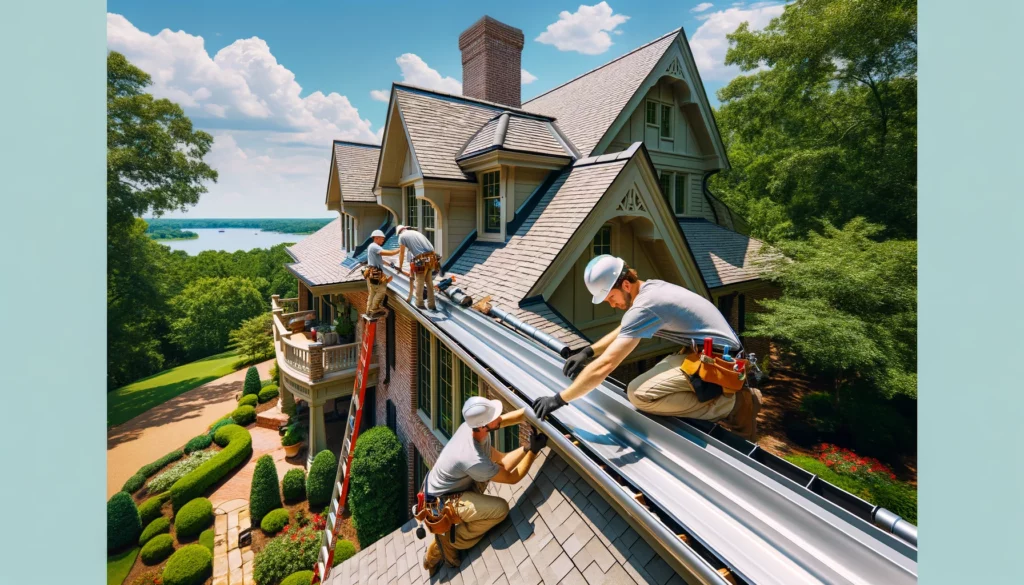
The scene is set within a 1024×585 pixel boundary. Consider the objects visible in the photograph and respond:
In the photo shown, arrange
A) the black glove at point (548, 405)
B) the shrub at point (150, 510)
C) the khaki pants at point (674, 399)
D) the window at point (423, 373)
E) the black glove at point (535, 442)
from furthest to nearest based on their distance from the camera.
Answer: the shrub at point (150, 510)
the window at point (423, 373)
the black glove at point (535, 442)
the black glove at point (548, 405)
the khaki pants at point (674, 399)

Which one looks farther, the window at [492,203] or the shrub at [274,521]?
the shrub at [274,521]

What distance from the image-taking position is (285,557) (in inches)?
433

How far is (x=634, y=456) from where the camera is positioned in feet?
9.82

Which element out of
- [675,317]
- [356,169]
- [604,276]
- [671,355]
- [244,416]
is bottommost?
[244,416]

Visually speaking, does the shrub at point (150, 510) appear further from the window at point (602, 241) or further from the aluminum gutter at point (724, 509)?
the aluminum gutter at point (724, 509)

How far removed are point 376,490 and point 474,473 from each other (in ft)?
30.3

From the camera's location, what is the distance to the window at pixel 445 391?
9898 mm

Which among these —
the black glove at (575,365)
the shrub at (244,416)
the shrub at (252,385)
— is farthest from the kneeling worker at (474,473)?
the shrub at (252,385)

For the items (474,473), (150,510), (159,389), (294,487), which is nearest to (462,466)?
(474,473)

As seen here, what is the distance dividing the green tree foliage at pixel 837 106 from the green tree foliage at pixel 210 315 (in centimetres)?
5081

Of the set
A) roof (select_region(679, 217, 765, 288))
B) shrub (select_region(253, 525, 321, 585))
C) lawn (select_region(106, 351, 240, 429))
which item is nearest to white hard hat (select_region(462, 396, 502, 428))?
roof (select_region(679, 217, 765, 288))

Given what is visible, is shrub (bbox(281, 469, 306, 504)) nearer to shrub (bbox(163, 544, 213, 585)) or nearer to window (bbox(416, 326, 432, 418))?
shrub (bbox(163, 544, 213, 585))

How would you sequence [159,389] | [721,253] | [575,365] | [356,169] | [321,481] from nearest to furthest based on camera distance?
1. [575,365]
2. [321,481]
3. [721,253]
4. [356,169]
5. [159,389]

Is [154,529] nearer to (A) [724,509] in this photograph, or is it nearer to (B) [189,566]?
(B) [189,566]
